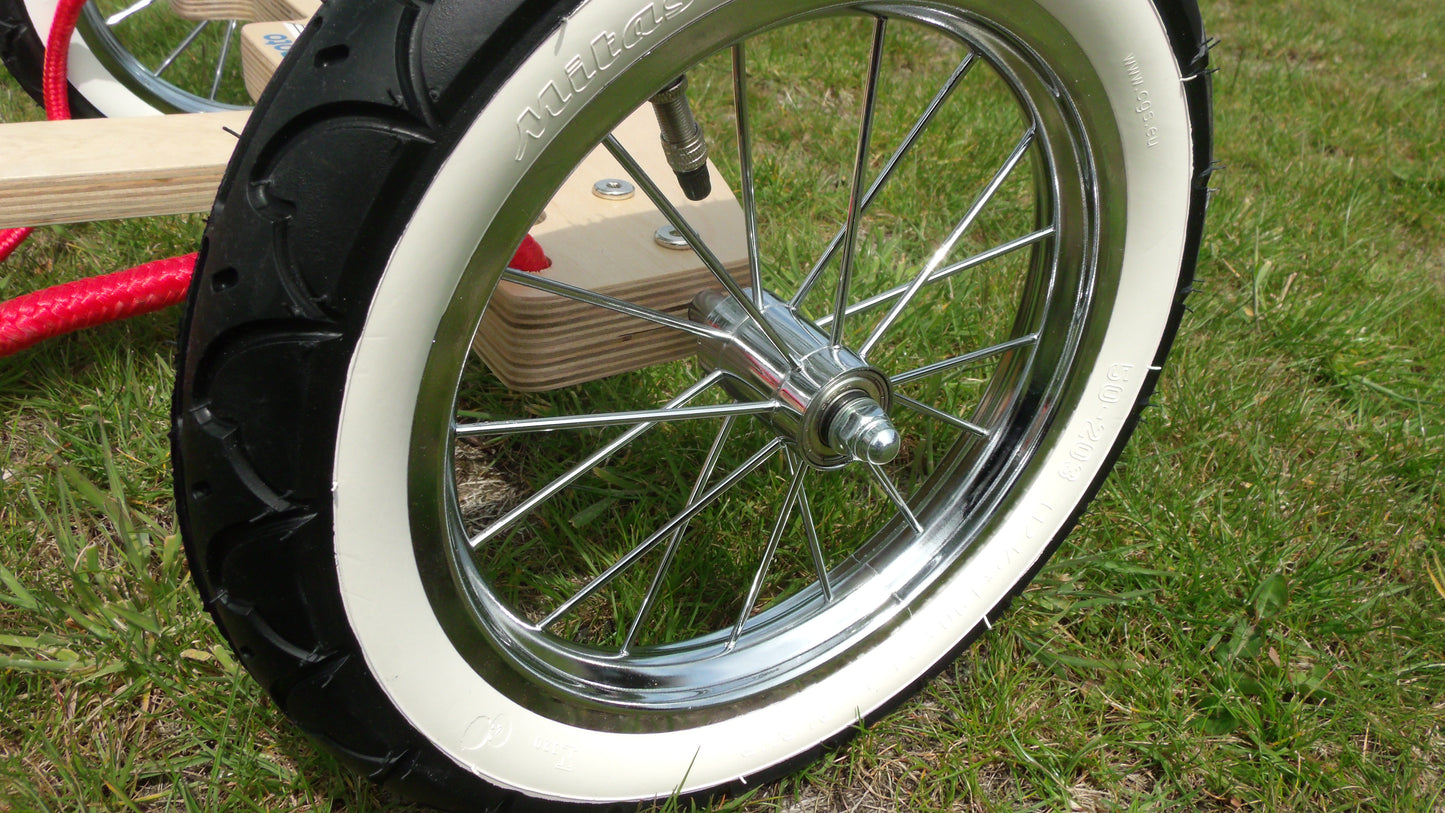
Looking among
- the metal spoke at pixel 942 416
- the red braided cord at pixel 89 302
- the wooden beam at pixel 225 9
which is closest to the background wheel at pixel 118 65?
the wooden beam at pixel 225 9

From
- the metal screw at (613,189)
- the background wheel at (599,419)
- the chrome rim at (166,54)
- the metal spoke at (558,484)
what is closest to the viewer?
the background wheel at (599,419)

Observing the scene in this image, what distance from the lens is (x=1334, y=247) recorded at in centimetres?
197

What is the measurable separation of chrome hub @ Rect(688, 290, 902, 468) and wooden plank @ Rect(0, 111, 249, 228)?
0.48 m

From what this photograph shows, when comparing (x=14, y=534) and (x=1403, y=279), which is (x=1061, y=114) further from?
(x=1403, y=279)

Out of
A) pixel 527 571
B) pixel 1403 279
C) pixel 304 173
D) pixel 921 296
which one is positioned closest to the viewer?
pixel 304 173

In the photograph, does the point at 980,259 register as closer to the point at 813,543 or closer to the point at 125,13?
the point at 813,543

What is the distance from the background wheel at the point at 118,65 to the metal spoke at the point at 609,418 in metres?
1.13

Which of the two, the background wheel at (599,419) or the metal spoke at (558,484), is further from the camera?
the metal spoke at (558,484)

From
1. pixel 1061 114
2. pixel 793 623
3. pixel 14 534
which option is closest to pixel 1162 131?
pixel 1061 114

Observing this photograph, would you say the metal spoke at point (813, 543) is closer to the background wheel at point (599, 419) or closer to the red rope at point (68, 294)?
the background wheel at point (599, 419)

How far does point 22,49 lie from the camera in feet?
4.95

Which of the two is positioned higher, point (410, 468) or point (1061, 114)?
point (1061, 114)

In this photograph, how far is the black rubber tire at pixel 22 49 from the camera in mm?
1469

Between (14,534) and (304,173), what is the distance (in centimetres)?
78
